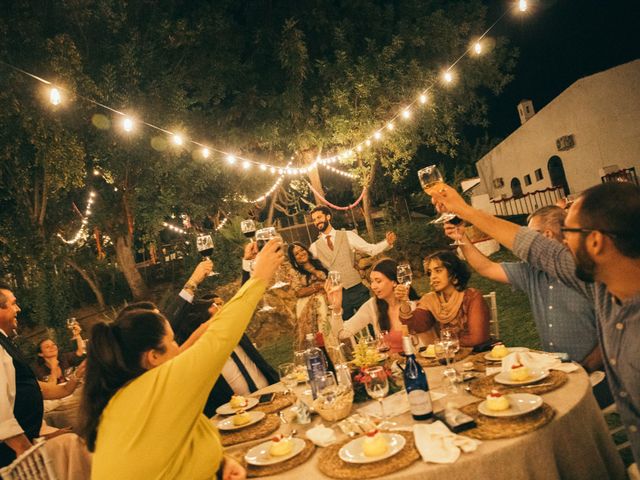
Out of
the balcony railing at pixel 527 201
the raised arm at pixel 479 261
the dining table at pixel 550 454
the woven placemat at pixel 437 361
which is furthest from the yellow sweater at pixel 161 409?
the balcony railing at pixel 527 201

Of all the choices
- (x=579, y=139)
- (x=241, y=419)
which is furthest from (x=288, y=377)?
(x=579, y=139)

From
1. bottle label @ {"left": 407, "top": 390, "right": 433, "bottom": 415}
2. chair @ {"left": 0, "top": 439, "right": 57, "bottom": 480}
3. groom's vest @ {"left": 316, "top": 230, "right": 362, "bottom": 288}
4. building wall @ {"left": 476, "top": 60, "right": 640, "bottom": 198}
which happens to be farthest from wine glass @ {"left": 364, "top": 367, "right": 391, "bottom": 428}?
building wall @ {"left": 476, "top": 60, "right": 640, "bottom": 198}

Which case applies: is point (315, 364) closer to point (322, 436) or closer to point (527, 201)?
point (322, 436)

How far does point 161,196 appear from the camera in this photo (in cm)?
1130

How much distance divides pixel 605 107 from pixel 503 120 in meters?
14.0

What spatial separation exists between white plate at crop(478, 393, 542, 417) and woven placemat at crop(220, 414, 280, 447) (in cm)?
106

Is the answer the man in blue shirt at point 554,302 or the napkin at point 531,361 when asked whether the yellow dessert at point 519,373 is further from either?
the man in blue shirt at point 554,302

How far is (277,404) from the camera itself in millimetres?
2820

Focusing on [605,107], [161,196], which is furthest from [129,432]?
[605,107]

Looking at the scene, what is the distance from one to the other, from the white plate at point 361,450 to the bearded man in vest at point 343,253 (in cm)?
395

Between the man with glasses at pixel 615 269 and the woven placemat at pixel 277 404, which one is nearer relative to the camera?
the man with glasses at pixel 615 269

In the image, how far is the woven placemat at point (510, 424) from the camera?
1765 mm

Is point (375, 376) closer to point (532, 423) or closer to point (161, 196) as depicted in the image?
point (532, 423)

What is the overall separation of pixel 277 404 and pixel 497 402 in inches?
53.0
